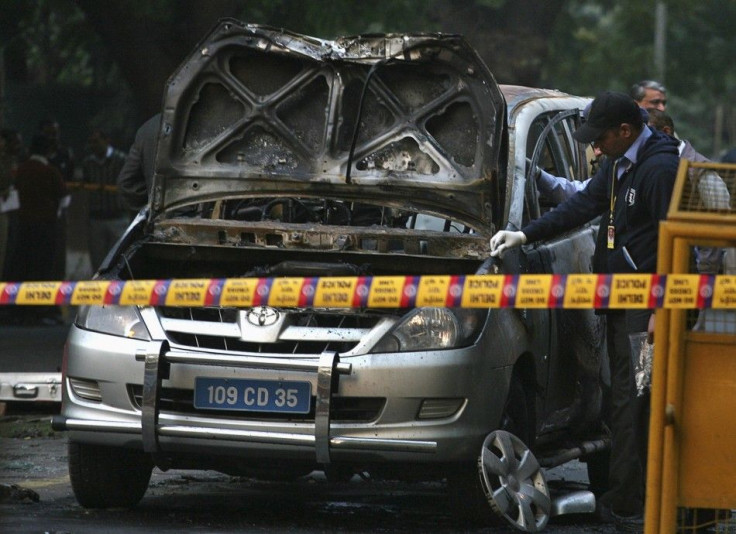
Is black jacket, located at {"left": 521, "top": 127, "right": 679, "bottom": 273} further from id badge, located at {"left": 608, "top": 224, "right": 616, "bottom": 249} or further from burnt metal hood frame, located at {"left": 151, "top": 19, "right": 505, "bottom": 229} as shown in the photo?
burnt metal hood frame, located at {"left": 151, "top": 19, "right": 505, "bottom": 229}

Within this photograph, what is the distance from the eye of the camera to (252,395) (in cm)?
668

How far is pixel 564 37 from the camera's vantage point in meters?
31.5

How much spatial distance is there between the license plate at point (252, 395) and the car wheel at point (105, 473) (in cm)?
53

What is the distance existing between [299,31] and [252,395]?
13.5 meters

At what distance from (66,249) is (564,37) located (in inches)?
566

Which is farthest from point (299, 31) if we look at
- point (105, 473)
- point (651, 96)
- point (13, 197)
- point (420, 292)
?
point (420, 292)

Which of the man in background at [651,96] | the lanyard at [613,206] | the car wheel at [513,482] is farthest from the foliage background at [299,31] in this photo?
the car wheel at [513,482]

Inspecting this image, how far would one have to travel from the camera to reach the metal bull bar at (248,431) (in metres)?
6.56

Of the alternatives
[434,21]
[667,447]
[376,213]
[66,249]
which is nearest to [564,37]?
[434,21]

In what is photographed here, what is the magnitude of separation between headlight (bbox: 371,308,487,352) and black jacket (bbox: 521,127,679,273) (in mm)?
669

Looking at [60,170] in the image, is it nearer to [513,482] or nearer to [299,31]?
[299,31]

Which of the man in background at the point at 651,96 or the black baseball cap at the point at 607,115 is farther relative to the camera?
the man in background at the point at 651,96

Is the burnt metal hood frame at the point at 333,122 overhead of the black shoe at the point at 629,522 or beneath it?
overhead

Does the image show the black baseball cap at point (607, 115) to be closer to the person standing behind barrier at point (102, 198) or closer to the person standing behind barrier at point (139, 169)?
the person standing behind barrier at point (139, 169)
